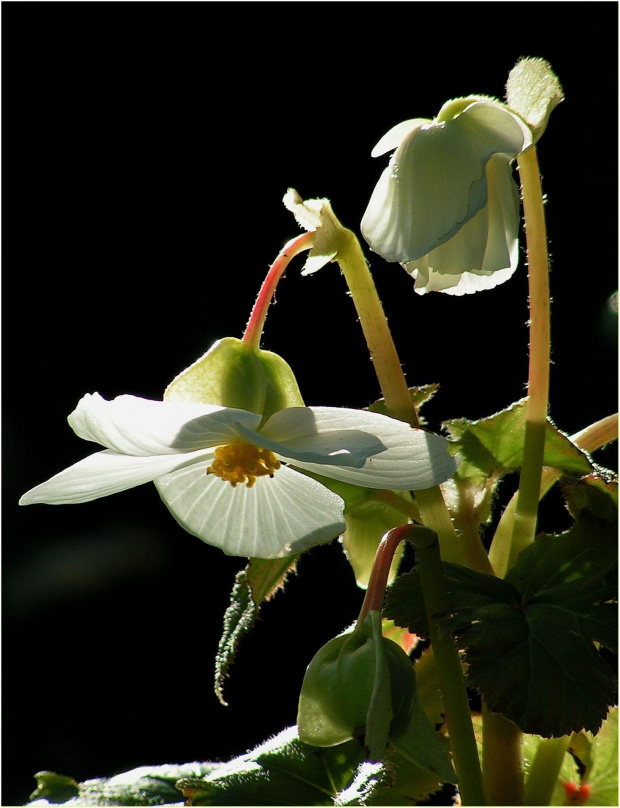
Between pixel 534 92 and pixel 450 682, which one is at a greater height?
pixel 534 92

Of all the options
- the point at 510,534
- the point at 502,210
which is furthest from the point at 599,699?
the point at 502,210

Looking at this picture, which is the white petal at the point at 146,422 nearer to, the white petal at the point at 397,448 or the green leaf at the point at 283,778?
the white petal at the point at 397,448

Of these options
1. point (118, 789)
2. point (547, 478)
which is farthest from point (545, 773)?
point (118, 789)

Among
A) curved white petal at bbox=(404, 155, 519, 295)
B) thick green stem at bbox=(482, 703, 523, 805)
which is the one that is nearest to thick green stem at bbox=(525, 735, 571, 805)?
thick green stem at bbox=(482, 703, 523, 805)

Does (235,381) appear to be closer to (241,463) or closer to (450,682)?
(241,463)

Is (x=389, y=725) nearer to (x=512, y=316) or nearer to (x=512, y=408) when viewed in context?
(x=512, y=408)

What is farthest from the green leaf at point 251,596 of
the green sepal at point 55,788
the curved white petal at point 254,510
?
the green sepal at point 55,788
